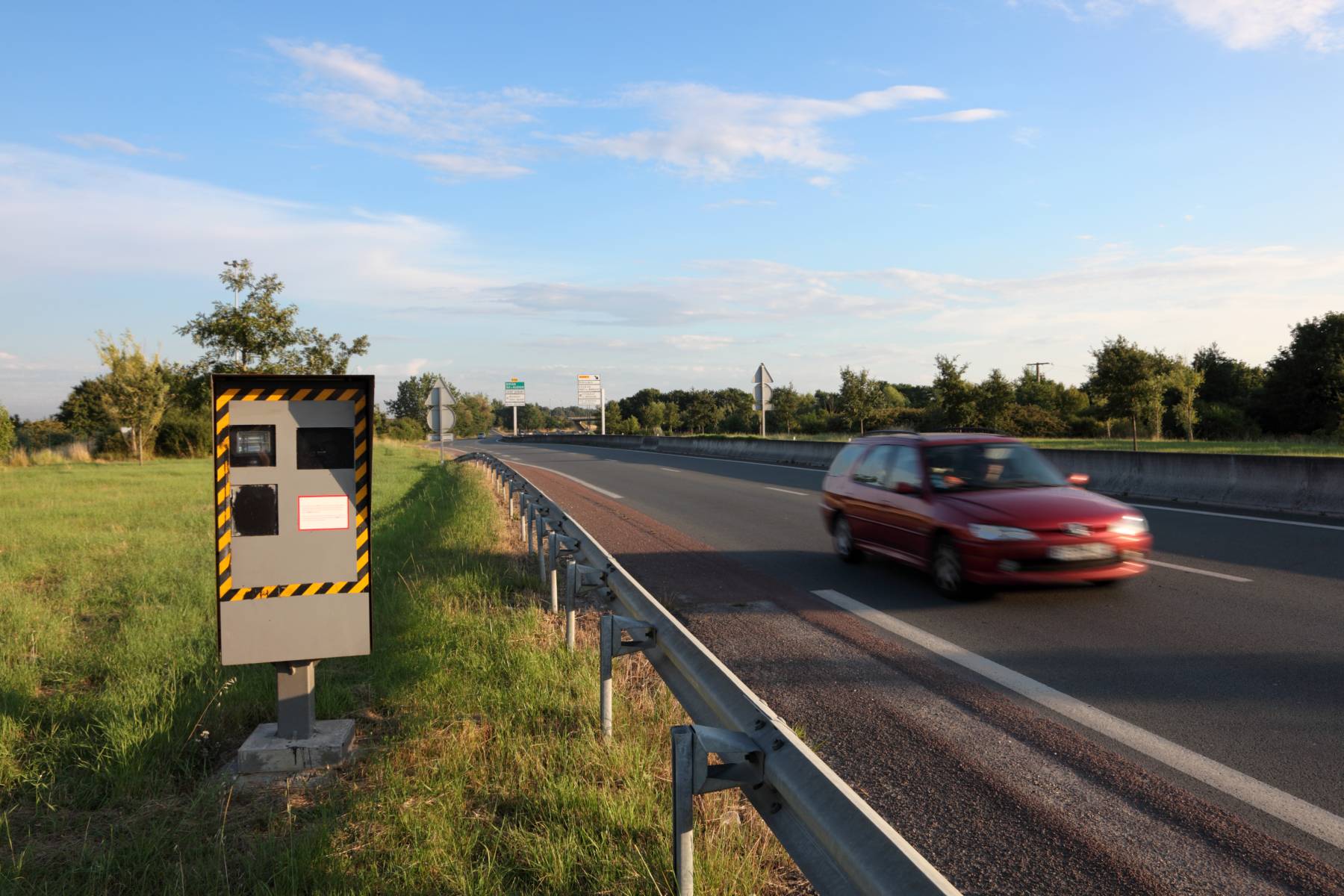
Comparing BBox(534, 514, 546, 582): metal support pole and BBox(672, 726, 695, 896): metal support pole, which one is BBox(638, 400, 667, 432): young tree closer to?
BBox(534, 514, 546, 582): metal support pole

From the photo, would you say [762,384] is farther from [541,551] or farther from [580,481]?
[541,551]

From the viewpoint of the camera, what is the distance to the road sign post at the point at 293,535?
4461 millimetres

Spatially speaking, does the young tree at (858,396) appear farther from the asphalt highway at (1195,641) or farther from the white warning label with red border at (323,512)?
the white warning label with red border at (323,512)

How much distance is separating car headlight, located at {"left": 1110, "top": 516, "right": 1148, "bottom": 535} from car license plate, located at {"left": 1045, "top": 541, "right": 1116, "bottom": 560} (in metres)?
0.18

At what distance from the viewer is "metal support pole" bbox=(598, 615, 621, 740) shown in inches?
169

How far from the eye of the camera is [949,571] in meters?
7.90

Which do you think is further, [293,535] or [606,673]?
[293,535]

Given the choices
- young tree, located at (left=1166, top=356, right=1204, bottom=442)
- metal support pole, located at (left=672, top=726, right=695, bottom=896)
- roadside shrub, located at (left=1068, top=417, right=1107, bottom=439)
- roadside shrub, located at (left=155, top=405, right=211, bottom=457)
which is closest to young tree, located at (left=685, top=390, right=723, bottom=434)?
roadside shrub, located at (left=1068, top=417, right=1107, bottom=439)

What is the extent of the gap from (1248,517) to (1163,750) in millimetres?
10385

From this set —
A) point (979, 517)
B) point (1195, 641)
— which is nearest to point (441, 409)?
point (979, 517)

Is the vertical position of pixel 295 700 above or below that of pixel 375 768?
above

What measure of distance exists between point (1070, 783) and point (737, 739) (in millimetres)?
2140

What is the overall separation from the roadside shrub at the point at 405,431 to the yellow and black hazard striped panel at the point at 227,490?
6988 cm

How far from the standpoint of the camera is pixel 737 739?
267cm
